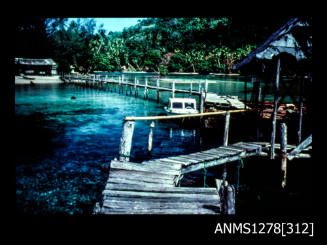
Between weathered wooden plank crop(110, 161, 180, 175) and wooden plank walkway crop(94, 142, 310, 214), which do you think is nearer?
wooden plank walkway crop(94, 142, 310, 214)

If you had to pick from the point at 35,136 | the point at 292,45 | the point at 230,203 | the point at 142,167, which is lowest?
the point at 35,136

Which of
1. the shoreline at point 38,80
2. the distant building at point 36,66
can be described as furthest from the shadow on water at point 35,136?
the distant building at point 36,66

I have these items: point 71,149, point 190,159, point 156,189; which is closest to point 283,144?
point 190,159

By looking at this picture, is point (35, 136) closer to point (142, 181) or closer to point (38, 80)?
point (142, 181)

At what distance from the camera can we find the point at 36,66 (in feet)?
203

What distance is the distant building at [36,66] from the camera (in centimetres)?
5894

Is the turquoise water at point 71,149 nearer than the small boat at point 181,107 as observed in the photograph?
Yes

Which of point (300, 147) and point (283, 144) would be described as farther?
point (300, 147)

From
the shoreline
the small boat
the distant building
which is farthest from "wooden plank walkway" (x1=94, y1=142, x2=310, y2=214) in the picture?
the distant building

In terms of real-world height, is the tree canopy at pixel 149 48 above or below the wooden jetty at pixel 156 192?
above

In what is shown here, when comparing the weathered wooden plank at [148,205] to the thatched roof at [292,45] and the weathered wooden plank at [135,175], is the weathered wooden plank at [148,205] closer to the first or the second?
the weathered wooden plank at [135,175]

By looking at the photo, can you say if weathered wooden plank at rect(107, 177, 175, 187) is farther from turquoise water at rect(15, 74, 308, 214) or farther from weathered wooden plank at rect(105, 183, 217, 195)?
turquoise water at rect(15, 74, 308, 214)

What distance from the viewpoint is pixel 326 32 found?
2.87 m

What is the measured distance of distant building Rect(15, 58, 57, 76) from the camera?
58938 millimetres
